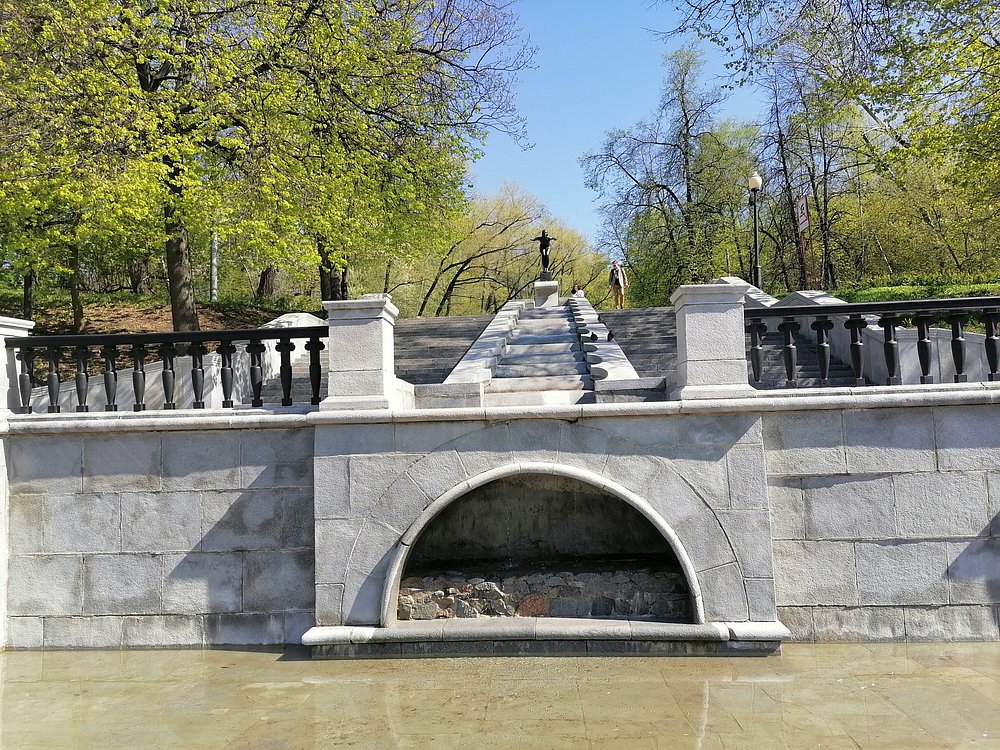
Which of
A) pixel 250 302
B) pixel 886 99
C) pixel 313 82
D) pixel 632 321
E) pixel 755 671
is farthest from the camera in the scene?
pixel 250 302

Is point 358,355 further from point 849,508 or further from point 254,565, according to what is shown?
point 849,508

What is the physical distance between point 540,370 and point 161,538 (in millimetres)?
4643

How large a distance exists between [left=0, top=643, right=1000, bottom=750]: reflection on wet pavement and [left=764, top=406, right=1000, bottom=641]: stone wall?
0.25m

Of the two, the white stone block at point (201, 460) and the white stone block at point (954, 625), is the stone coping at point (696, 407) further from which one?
the white stone block at point (954, 625)

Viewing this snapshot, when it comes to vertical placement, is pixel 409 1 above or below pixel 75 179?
above

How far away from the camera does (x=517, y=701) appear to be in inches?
194

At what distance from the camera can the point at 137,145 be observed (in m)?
11.1

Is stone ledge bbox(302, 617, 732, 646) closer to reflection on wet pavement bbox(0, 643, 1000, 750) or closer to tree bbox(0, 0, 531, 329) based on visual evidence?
reflection on wet pavement bbox(0, 643, 1000, 750)

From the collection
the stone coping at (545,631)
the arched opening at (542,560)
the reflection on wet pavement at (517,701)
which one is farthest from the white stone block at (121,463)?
the arched opening at (542,560)

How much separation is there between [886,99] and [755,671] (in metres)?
10.9

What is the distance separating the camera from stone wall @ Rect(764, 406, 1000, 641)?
600 cm

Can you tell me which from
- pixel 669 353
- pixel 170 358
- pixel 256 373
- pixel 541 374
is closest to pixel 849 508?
pixel 541 374

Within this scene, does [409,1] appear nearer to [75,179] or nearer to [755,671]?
[75,179]

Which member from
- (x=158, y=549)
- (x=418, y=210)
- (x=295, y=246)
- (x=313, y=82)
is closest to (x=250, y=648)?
(x=158, y=549)
